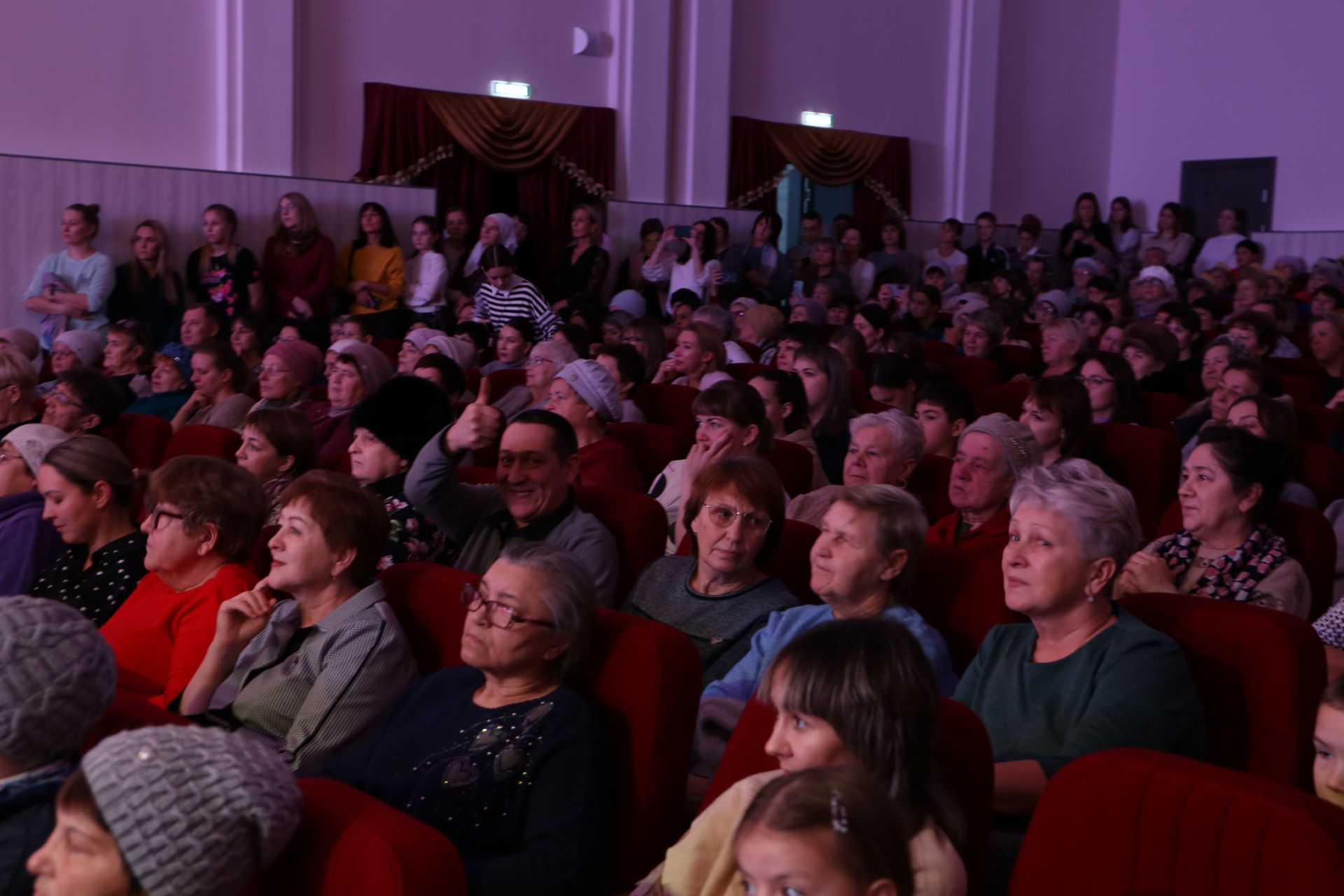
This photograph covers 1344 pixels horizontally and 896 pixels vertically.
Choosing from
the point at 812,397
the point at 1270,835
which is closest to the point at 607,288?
the point at 812,397

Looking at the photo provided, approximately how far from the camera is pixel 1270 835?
1.52 metres

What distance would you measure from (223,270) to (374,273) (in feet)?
3.50

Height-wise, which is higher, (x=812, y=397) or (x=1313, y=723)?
(x=812, y=397)

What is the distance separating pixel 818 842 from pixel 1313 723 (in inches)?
51.7

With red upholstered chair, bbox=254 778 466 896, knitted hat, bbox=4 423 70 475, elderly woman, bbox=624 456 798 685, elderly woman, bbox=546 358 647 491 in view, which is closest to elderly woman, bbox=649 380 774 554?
elderly woman, bbox=546 358 647 491

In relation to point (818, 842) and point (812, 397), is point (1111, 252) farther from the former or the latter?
point (818, 842)

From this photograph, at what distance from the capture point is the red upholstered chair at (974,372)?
655cm

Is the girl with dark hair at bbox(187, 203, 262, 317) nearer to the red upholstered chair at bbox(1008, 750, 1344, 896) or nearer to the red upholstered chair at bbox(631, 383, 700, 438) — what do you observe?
the red upholstered chair at bbox(631, 383, 700, 438)

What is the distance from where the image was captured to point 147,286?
859 centimetres

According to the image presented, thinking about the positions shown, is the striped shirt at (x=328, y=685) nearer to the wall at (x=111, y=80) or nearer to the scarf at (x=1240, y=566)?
the scarf at (x=1240, y=566)

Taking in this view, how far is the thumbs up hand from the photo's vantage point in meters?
3.25

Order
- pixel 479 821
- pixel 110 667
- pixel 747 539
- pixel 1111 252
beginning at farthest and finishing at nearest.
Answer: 1. pixel 1111 252
2. pixel 747 539
3. pixel 479 821
4. pixel 110 667

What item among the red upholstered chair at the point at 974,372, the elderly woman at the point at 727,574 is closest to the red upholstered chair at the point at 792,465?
the elderly woman at the point at 727,574

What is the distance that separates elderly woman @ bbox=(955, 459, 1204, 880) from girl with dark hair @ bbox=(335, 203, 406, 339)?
7.27 meters
